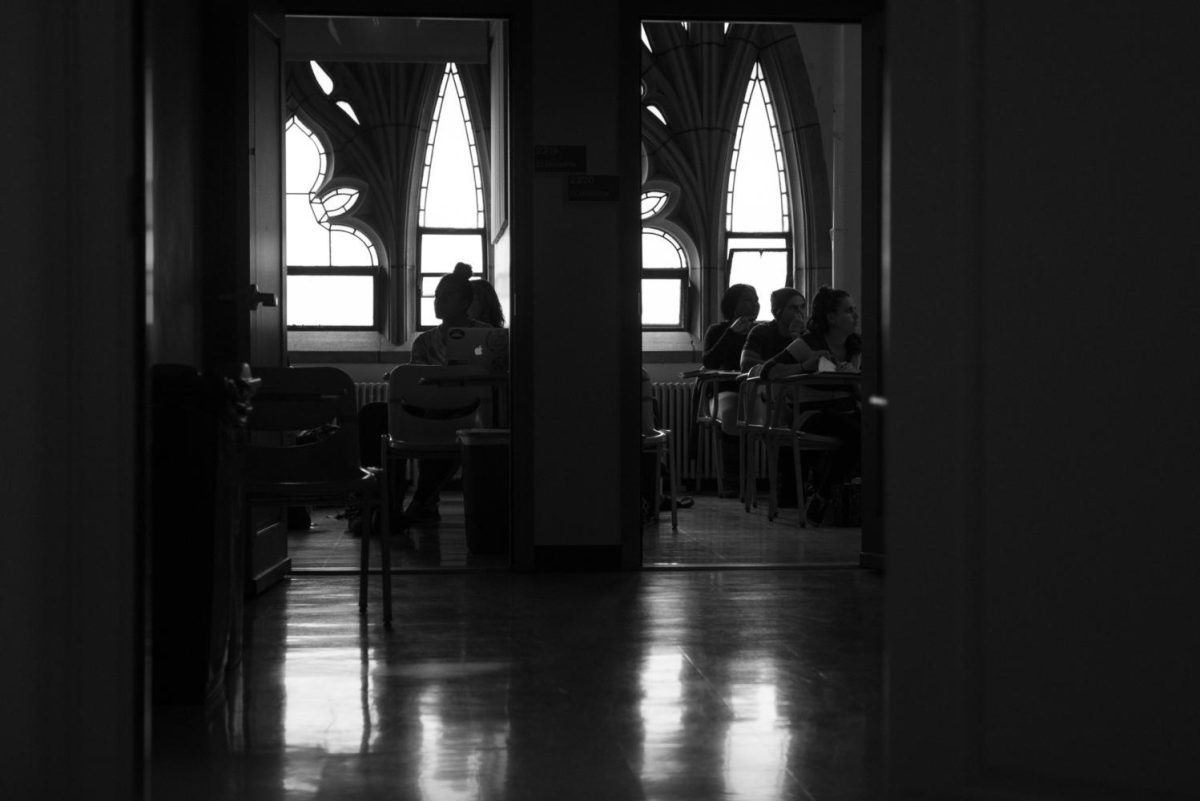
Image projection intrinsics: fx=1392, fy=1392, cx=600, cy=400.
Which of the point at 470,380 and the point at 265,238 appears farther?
the point at 470,380

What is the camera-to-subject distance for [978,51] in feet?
6.95

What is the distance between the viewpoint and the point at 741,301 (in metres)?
8.81

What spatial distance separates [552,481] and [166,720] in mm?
2472

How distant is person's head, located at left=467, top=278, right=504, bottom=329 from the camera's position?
23.9ft

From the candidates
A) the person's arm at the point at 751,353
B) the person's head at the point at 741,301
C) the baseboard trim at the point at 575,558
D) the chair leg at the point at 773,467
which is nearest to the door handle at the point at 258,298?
the baseboard trim at the point at 575,558

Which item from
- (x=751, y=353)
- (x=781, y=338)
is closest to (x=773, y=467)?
(x=751, y=353)

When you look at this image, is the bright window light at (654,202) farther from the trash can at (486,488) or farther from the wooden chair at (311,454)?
the wooden chair at (311,454)

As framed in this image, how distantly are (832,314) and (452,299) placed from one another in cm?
203

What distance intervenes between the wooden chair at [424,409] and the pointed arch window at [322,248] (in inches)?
154

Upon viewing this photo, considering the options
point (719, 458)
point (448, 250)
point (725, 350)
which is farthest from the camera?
point (448, 250)

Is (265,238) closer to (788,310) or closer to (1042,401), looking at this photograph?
(1042,401)

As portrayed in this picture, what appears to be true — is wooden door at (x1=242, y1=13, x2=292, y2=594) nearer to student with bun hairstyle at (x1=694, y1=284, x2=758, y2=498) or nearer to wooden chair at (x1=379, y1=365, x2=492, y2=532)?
wooden chair at (x1=379, y1=365, x2=492, y2=532)

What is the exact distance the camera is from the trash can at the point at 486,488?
5785 millimetres

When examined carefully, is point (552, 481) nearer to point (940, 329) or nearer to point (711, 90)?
point (940, 329)
